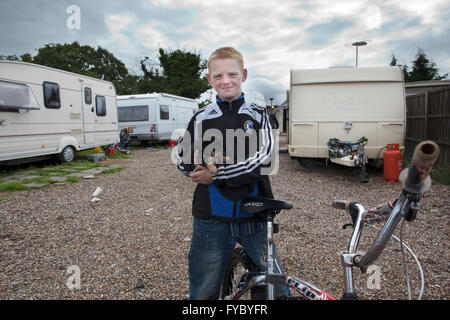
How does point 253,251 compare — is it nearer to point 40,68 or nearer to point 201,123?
point 201,123

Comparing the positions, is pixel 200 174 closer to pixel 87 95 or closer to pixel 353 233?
pixel 353 233

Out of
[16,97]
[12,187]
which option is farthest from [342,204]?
[16,97]

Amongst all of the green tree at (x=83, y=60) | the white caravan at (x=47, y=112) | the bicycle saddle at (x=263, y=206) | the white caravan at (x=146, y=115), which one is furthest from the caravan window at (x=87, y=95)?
the green tree at (x=83, y=60)

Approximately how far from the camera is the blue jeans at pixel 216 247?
1690 mm

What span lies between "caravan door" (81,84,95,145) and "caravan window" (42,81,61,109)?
1.24 m

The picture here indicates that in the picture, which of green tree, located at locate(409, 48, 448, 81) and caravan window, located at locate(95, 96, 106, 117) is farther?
green tree, located at locate(409, 48, 448, 81)

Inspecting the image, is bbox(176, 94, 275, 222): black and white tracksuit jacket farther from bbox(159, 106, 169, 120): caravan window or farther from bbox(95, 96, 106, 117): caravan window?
bbox(159, 106, 169, 120): caravan window

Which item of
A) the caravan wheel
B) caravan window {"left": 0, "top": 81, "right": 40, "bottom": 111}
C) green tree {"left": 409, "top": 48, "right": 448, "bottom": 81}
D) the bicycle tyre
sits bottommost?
the bicycle tyre

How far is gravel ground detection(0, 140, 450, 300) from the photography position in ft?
9.48

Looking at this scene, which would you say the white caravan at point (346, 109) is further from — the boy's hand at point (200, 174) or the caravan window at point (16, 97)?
the caravan window at point (16, 97)

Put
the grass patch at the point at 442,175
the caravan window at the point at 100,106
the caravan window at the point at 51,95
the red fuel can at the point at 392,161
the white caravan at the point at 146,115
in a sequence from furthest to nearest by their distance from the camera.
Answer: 1. the white caravan at the point at 146,115
2. the caravan window at the point at 100,106
3. the caravan window at the point at 51,95
4. the red fuel can at the point at 392,161
5. the grass patch at the point at 442,175

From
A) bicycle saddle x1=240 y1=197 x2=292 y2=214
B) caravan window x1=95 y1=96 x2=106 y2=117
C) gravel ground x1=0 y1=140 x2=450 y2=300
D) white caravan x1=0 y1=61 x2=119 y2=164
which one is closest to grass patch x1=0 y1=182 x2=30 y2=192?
gravel ground x1=0 y1=140 x2=450 y2=300

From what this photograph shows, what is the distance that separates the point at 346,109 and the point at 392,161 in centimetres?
167

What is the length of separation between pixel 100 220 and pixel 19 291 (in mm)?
1978
